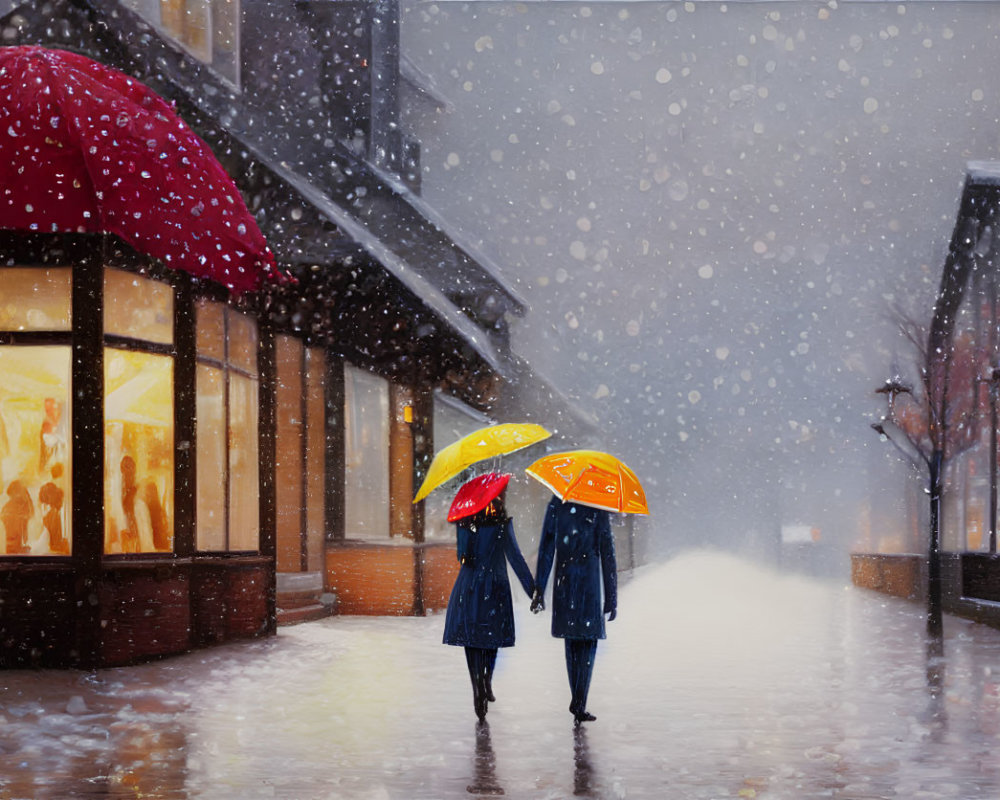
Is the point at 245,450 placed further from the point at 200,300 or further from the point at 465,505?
the point at 465,505

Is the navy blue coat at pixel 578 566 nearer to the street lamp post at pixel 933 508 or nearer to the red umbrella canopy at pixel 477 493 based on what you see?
the red umbrella canopy at pixel 477 493

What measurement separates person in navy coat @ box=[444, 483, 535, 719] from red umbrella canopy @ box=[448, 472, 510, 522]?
3.9 inches

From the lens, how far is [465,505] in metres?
9.73

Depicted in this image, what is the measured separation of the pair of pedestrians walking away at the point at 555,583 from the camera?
31.6ft

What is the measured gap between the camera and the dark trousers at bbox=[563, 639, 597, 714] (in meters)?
9.78

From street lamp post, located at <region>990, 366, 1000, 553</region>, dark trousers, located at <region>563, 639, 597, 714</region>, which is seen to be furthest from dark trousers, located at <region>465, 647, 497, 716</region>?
street lamp post, located at <region>990, 366, 1000, 553</region>

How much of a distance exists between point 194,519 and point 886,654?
724 cm

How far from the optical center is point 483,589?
9766 millimetres

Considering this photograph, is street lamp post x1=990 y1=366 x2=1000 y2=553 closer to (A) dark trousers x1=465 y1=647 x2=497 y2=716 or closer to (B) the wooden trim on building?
(B) the wooden trim on building

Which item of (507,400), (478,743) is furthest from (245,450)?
(507,400)

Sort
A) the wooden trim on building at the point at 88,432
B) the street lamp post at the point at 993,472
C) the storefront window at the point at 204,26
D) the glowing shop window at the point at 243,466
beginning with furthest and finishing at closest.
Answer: the street lamp post at the point at 993,472 < the storefront window at the point at 204,26 < the glowing shop window at the point at 243,466 < the wooden trim on building at the point at 88,432

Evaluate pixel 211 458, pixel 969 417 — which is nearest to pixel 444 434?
pixel 969 417

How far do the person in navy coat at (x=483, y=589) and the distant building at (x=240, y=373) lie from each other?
4756 millimetres

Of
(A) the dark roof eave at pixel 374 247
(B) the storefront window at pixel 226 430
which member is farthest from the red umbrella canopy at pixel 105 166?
(A) the dark roof eave at pixel 374 247
